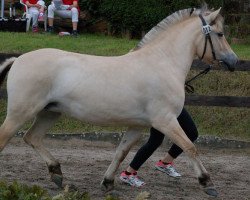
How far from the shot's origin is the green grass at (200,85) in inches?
428

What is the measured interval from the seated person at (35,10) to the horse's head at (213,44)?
878cm

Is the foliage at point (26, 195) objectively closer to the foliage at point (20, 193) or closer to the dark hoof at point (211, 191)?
the foliage at point (20, 193)

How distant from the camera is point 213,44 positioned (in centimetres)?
692

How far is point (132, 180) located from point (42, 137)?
1.01 metres

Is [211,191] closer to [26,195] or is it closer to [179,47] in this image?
[179,47]

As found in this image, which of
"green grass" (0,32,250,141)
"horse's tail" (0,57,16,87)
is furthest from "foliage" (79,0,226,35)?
"horse's tail" (0,57,16,87)

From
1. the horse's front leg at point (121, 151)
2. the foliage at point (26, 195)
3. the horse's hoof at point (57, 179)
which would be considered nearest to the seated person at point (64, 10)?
the horse's front leg at point (121, 151)

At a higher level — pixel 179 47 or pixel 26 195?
pixel 179 47

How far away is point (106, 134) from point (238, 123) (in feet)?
7.34

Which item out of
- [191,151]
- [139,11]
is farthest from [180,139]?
[139,11]

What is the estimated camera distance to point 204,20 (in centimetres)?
695

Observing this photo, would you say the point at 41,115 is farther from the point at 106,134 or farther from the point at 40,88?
the point at 106,134

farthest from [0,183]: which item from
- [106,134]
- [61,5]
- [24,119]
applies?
[61,5]

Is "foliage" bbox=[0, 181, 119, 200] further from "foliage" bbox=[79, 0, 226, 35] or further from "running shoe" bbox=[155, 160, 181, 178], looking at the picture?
"foliage" bbox=[79, 0, 226, 35]
